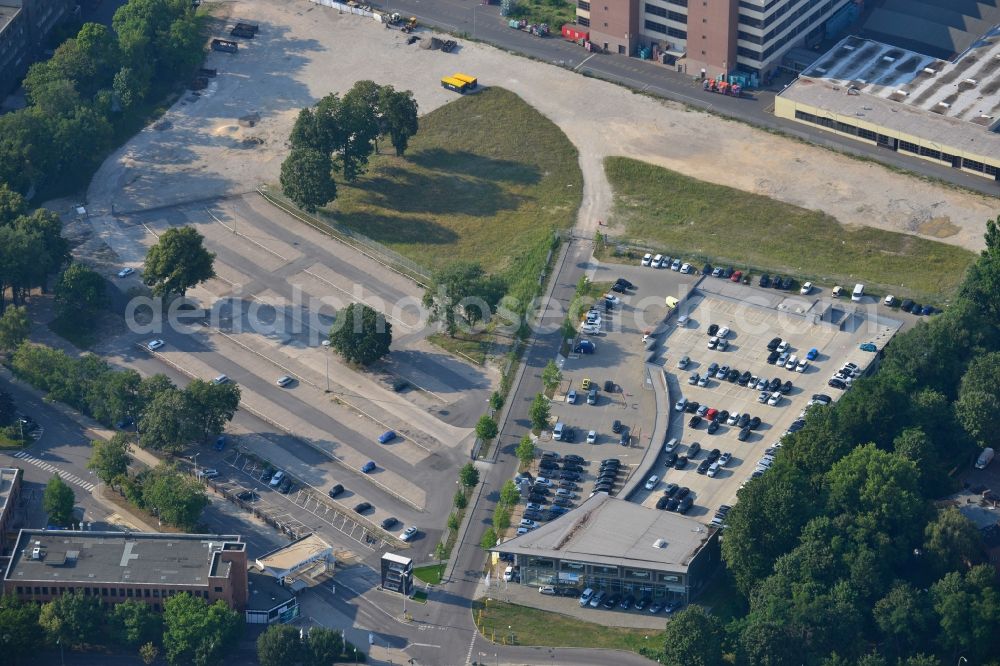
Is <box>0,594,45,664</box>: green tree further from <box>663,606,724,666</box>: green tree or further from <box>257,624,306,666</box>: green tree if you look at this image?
<box>663,606,724,666</box>: green tree

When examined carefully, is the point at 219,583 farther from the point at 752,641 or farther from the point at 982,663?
the point at 982,663

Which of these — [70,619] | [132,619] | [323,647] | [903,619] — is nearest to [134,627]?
[132,619]

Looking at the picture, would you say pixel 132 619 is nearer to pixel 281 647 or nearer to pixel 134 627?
pixel 134 627

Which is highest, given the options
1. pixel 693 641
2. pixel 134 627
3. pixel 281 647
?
pixel 693 641

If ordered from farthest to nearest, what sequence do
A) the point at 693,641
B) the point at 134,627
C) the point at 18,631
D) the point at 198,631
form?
the point at 134,627
the point at 198,631
the point at 18,631
the point at 693,641

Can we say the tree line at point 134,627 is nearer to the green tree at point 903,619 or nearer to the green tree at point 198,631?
the green tree at point 198,631

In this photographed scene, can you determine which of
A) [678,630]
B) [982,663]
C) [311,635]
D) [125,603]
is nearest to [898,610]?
[982,663]
